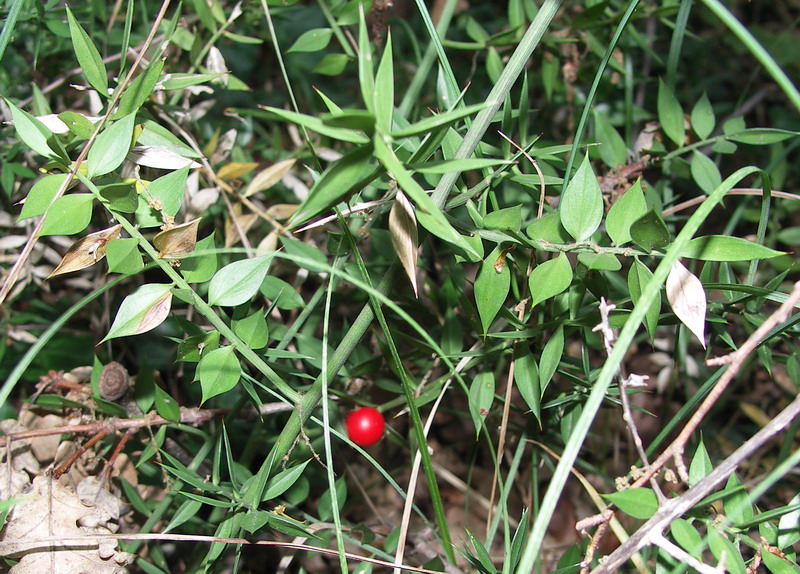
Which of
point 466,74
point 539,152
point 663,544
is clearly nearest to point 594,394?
point 663,544

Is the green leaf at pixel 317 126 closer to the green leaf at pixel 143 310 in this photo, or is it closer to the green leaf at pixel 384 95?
the green leaf at pixel 384 95

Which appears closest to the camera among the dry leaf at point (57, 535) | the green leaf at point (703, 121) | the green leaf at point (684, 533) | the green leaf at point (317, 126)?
the green leaf at point (317, 126)

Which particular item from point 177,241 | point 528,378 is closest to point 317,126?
point 177,241

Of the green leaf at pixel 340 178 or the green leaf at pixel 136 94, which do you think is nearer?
the green leaf at pixel 340 178

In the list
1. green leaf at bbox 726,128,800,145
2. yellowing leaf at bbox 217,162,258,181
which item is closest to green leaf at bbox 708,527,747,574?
green leaf at bbox 726,128,800,145

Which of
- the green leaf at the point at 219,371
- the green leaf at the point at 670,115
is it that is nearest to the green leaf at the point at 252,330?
the green leaf at the point at 219,371

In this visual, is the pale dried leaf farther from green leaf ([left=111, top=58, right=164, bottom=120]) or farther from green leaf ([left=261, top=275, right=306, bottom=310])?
green leaf ([left=261, top=275, right=306, bottom=310])
